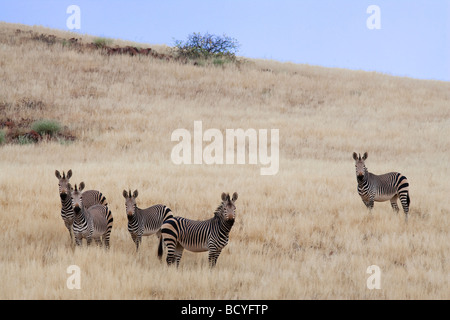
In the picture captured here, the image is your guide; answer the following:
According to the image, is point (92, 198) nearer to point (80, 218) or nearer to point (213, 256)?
point (80, 218)

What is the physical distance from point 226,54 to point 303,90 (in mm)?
10595

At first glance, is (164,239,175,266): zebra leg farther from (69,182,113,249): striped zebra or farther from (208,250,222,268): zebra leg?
(69,182,113,249): striped zebra

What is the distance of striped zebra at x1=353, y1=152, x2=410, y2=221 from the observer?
42.5 feet

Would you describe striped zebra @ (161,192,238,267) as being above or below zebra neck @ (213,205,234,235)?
below

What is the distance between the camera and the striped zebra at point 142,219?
30.5 ft

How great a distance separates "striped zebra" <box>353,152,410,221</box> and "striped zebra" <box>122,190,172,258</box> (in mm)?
5389

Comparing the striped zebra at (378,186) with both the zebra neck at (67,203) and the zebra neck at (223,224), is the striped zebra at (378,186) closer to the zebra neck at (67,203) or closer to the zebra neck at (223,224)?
the zebra neck at (223,224)

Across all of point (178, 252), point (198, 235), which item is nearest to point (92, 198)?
point (178, 252)

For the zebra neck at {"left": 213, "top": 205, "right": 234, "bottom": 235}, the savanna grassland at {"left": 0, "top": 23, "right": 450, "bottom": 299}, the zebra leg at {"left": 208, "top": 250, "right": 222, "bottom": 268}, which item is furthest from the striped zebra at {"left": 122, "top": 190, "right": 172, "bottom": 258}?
the zebra neck at {"left": 213, "top": 205, "right": 234, "bottom": 235}

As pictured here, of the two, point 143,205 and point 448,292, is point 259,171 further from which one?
point 448,292

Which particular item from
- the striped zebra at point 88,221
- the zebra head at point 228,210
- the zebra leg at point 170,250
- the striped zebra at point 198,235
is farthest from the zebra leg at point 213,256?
the striped zebra at point 88,221

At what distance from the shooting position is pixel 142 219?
9.88m

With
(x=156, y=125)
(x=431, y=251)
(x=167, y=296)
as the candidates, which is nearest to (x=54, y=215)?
(x=167, y=296)

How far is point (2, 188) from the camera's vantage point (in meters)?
14.6
